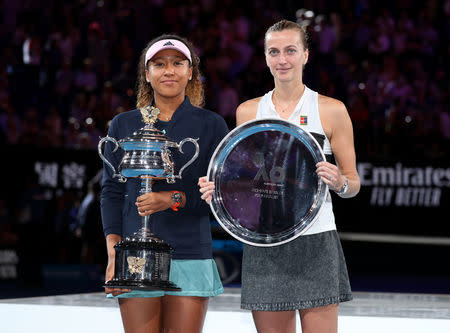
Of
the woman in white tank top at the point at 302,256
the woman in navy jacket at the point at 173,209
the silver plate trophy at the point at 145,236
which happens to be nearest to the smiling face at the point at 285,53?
the woman in white tank top at the point at 302,256

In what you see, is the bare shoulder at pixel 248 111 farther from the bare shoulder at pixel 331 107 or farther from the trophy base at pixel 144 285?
the trophy base at pixel 144 285

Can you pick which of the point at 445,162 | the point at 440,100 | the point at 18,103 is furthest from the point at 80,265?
the point at 440,100

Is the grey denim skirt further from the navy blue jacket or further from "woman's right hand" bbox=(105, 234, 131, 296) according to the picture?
"woman's right hand" bbox=(105, 234, 131, 296)

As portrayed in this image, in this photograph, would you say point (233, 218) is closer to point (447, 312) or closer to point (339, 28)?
point (447, 312)

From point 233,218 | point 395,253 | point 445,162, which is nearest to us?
point 233,218

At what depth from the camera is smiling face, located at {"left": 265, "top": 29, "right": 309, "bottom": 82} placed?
8.98 ft

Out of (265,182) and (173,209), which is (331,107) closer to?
(265,182)

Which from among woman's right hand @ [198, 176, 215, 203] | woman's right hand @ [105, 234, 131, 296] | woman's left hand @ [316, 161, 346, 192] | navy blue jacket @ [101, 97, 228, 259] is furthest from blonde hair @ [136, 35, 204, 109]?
woman's left hand @ [316, 161, 346, 192]

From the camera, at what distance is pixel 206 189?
2631mm

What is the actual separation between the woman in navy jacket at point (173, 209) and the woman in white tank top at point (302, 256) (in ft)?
0.45

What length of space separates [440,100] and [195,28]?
3894mm

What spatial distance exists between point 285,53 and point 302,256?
749mm

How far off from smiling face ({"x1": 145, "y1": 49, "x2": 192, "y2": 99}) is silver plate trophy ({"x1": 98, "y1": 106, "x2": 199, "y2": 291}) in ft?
0.64

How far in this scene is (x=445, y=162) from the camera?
7688 millimetres
